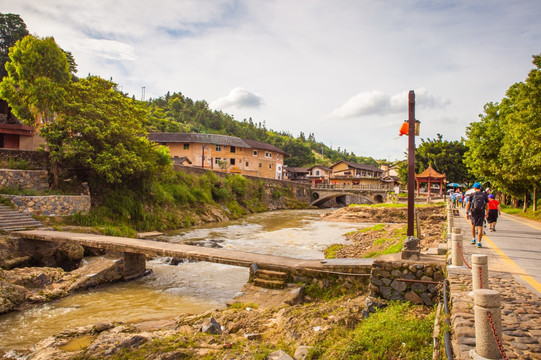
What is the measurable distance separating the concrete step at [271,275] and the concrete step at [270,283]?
0.15 metres

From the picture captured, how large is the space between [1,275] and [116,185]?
13.0 m

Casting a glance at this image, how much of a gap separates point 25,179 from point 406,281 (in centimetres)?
2152

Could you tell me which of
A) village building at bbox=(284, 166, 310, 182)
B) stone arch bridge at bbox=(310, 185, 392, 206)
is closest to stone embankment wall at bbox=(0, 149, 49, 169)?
stone arch bridge at bbox=(310, 185, 392, 206)

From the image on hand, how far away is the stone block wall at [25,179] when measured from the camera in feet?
62.6

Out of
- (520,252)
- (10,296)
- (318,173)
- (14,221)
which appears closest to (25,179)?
(14,221)

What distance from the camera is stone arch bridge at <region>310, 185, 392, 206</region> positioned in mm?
56847

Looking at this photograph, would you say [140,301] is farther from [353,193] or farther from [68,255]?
[353,193]

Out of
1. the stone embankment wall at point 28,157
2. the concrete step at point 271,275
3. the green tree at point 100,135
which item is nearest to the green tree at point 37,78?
the green tree at point 100,135

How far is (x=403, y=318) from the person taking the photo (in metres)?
6.53

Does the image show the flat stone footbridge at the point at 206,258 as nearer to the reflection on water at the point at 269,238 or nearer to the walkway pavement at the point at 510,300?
the walkway pavement at the point at 510,300

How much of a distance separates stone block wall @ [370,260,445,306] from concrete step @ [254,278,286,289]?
2652mm

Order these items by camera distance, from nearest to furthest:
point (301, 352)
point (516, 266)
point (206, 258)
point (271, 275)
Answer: point (301, 352), point (516, 266), point (271, 275), point (206, 258)

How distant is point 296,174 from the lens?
81062mm

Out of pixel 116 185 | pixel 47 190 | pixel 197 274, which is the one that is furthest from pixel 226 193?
pixel 197 274
